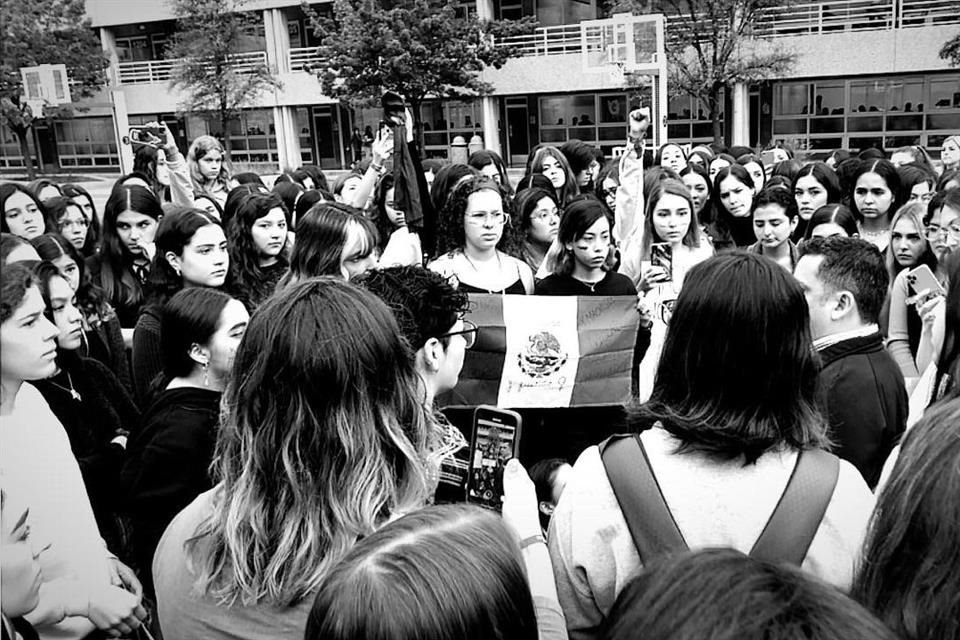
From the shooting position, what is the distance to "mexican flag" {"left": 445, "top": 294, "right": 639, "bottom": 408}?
3473 mm

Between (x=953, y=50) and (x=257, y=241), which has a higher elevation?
(x=953, y=50)

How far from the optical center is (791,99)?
74.8ft

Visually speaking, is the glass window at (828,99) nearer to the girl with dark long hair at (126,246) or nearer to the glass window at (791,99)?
the glass window at (791,99)

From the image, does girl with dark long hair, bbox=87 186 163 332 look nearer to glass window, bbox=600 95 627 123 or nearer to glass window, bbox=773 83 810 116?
glass window, bbox=600 95 627 123

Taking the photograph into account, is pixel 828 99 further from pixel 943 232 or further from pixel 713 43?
pixel 943 232

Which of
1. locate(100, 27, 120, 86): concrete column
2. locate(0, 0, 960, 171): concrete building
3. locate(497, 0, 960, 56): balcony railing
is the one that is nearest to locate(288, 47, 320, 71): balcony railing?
locate(0, 0, 960, 171): concrete building

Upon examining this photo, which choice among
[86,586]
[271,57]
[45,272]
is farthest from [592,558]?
[271,57]

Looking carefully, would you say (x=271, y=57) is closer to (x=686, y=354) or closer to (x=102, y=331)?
(x=102, y=331)

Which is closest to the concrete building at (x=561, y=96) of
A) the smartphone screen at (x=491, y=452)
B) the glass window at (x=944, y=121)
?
the glass window at (x=944, y=121)

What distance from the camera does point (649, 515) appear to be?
1670 millimetres

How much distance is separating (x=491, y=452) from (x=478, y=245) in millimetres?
2132

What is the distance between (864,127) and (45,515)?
24045 mm

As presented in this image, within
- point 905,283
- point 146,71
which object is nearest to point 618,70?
point 905,283

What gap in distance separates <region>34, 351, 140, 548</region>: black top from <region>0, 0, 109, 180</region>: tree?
282 cm
